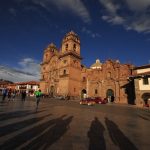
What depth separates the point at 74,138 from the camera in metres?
5.58

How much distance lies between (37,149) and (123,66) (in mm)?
43029

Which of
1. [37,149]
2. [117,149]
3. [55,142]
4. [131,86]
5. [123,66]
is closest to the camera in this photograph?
[37,149]

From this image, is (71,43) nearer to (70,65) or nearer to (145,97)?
(70,65)

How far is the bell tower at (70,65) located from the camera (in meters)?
50.6

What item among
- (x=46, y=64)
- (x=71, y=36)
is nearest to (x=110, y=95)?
(x=71, y=36)

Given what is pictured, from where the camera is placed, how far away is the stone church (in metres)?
43.7

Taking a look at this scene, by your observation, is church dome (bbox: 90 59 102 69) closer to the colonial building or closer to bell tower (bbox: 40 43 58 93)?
bell tower (bbox: 40 43 58 93)

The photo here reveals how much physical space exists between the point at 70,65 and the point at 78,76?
15.5 feet

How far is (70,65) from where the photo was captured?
51656mm

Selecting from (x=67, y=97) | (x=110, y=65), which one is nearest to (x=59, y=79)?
(x=67, y=97)

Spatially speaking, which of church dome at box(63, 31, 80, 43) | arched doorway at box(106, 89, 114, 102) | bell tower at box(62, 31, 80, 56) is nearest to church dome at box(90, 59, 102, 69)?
bell tower at box(62, 31, 80, 56)

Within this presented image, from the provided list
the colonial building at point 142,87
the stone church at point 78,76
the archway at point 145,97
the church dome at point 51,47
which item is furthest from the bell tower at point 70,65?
the archway at point 145,97

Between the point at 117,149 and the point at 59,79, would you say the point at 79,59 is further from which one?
the point at 117,149

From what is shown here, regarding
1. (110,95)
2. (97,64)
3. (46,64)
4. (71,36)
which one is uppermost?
(71,36)
